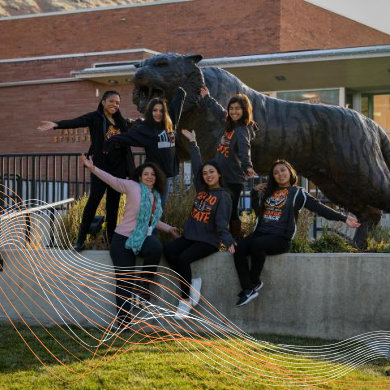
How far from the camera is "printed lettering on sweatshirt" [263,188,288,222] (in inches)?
298

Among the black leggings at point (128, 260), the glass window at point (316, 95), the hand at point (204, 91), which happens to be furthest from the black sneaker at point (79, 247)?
the glass window at point (316, 95)

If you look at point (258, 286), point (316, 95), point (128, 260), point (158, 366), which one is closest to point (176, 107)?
point (128, 260)

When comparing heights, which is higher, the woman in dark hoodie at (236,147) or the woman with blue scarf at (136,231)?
the woman in dark hoodie at (236,147)

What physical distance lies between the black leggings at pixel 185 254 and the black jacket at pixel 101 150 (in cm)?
92

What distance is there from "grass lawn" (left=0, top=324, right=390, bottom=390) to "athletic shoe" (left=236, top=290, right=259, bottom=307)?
509 mm

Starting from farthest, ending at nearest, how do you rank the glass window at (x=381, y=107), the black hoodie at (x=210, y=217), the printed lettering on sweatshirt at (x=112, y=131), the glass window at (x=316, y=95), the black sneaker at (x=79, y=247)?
the glass window at (x=381, y=107), the glass window at (x=316, y=95), the black sneaker at (x=79, y=247), the printed lettering on sweatshirt at (x=112, y=131), the black hoodie at (x=210, y=217)

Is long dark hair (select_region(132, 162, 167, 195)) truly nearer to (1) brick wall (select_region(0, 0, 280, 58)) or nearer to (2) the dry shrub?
(2) the dry shrub

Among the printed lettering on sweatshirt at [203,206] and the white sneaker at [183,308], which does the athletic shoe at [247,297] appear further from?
the printed lettering on sweatshirt at [203,206]

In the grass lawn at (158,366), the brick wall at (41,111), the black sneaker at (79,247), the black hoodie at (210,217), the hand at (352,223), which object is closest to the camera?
the grass lawn at (158,366)

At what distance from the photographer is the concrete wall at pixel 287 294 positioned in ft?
24.9

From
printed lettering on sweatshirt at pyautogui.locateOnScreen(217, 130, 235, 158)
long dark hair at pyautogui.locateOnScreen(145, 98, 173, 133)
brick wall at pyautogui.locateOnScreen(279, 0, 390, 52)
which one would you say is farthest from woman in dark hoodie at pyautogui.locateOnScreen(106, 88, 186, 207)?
brick wall at pyautogui.locateOnScreen(279, 0, 390, 52)

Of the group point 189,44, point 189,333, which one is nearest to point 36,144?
point 189,44

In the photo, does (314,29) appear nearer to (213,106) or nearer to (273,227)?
(213,106)

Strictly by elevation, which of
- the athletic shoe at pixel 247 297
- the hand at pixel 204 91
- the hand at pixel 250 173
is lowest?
the athletic shoe at pixel 247 297
